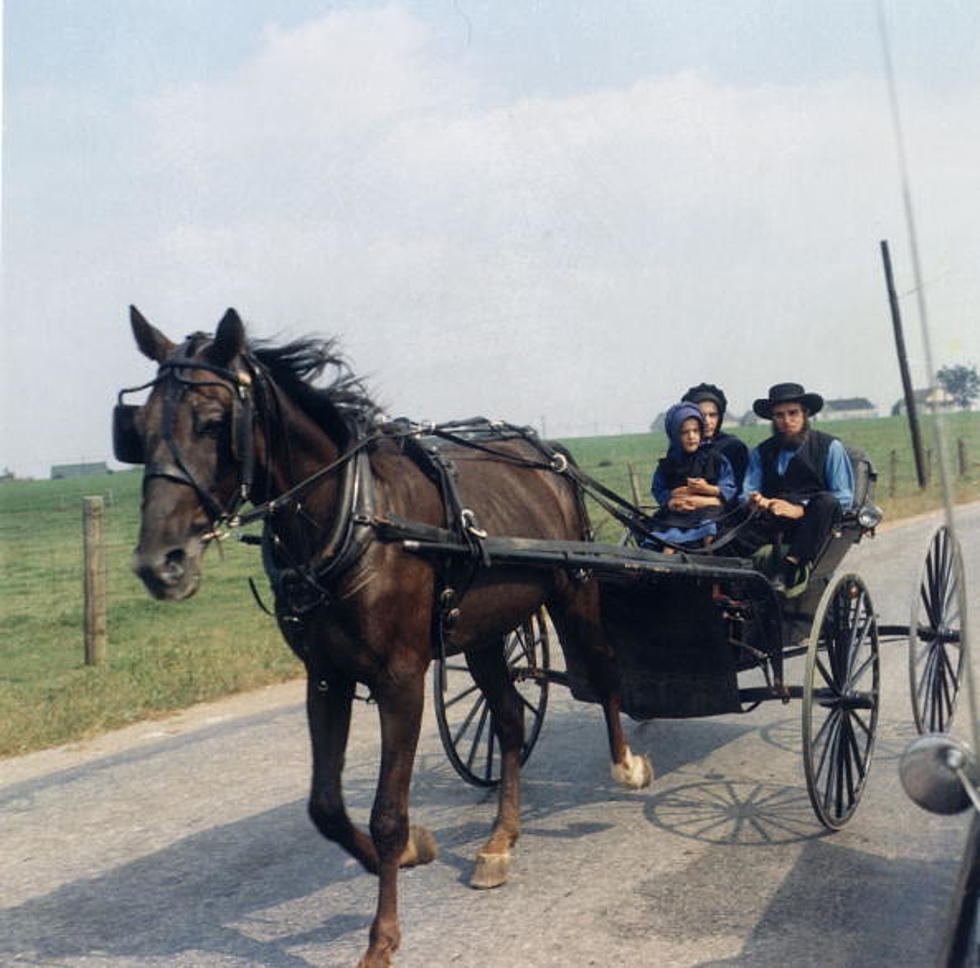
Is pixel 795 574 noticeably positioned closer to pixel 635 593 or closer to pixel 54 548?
pixel 635 593

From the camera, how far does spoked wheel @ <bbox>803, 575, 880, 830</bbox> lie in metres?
5.45

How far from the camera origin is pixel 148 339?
4.26 meters

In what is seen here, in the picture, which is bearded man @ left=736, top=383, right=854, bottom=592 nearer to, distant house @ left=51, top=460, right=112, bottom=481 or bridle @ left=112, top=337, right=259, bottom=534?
bridle @ left=112, top=337, right=259, bottom=534

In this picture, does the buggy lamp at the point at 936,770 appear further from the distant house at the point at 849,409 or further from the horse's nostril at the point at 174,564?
the distant house at the point at 849,409

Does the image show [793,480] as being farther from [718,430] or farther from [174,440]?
[174,440]

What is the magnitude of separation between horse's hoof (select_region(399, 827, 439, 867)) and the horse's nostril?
158 centimetres

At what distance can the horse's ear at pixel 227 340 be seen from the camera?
4.11m

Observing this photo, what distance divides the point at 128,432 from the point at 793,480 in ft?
12.3

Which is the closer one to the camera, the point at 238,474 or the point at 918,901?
the point at 238,474

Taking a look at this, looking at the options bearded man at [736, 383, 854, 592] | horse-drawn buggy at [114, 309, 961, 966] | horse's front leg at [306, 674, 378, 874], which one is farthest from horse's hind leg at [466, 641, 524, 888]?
bearded man at [736, 383, 854, 592]

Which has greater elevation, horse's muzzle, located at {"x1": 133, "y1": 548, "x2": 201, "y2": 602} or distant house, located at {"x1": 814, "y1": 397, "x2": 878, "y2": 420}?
distant house, located at {"x1": 814, "y1": 397, "x2": 878, "y2": 420}

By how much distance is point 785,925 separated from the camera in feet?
14.4

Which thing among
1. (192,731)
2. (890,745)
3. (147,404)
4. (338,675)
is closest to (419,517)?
(338,675)

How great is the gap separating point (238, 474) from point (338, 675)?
91 cm
